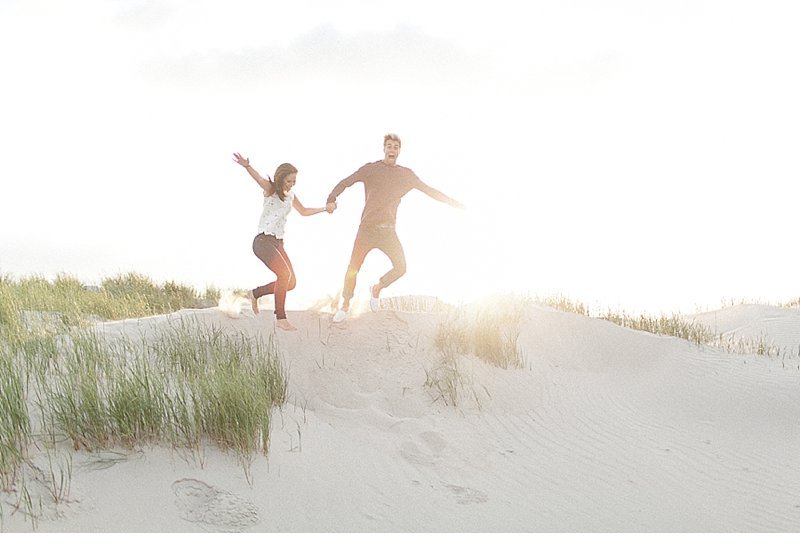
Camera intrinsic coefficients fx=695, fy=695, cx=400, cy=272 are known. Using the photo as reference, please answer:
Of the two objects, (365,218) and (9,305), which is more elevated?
(365,218)

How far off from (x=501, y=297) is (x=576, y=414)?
10.5 ft

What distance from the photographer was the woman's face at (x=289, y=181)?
8062 millimetres

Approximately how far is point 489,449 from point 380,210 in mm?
3088

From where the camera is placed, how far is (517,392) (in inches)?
327

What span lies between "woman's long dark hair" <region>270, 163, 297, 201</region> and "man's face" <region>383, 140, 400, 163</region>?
3.69 feet

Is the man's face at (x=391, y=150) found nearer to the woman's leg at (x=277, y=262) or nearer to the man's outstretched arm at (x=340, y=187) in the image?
the man's outstretched arm at (x=340, y=187)

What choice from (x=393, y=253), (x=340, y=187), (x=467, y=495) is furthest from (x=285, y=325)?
(x=467, y=495)

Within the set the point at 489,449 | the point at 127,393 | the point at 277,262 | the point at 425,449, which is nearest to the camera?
the point at 127,393

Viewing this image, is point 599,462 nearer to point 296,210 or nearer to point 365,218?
point 365,218

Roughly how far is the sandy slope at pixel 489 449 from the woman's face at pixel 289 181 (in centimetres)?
162

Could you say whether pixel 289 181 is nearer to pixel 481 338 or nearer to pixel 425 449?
pixel 481 338

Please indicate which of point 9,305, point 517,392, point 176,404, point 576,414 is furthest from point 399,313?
point 9,305

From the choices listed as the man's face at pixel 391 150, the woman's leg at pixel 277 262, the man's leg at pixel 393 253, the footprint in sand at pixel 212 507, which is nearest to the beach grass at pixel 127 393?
the footprint in sand at pixel 212 507

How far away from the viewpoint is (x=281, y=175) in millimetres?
8039
